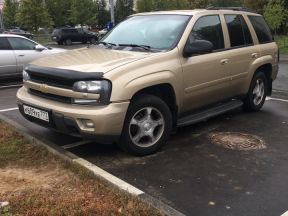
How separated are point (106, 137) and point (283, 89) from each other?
672 centimetres

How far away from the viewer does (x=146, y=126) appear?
17.8 ft

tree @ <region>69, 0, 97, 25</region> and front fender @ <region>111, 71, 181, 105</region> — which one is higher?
tree @ <region>69, 0, 97, 25</region>

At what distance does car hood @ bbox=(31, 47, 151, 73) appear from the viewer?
510cm

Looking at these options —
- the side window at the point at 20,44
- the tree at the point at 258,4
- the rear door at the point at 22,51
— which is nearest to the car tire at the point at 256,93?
the rear door at the point at 22,51

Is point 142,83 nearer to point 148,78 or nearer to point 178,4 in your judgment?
point 148,78

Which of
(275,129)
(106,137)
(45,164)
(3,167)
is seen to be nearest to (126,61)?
(106,137)

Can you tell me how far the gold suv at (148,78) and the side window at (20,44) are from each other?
6.20m

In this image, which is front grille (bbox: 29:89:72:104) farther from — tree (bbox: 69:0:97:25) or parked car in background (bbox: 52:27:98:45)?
tree (bbox: 69:0:97:25)

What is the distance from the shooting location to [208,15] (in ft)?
21.5

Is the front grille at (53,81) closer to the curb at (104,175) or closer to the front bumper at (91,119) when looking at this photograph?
the front bumper at (91,119)

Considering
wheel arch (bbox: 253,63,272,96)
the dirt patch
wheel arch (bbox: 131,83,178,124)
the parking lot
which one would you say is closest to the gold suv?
wheel arch (bbox: 131,83,178,124)

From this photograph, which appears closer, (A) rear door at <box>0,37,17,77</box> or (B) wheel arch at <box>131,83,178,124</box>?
(B) wheel arch at <box>131,83,178,124</box>

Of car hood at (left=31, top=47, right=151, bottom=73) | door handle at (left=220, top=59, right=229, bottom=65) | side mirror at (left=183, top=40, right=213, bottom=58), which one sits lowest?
door handle at (left=220, top=59, right=229, bottom=65)

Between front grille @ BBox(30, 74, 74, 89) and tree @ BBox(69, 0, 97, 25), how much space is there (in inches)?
1804
